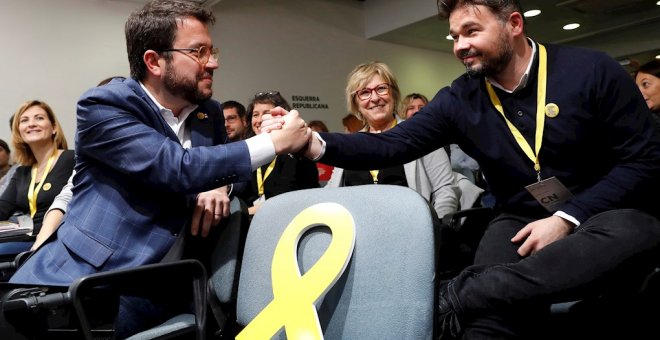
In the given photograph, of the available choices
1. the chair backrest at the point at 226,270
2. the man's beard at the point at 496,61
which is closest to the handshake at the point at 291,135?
the chair backrest at the point at 226,270

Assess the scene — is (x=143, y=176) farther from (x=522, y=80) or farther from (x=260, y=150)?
(x=522, y=80)

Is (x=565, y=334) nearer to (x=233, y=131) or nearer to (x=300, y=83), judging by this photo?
(x=233, y=131)

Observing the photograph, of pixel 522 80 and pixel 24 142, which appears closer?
pixel 522 80

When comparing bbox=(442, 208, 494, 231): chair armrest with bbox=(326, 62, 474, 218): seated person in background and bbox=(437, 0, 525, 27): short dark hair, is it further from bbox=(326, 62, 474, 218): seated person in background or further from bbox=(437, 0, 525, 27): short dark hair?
bbox=(437, 0, 525, 27): short dark hair

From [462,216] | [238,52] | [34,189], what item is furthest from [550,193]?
[238,52]

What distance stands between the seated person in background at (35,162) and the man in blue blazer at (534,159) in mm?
2196

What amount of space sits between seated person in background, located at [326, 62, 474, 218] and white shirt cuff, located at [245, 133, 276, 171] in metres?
1.12

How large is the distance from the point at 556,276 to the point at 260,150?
35.9 inches

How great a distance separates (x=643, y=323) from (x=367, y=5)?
682cm

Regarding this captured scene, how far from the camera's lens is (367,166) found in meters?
1.90

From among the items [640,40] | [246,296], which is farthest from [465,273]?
[640,40]

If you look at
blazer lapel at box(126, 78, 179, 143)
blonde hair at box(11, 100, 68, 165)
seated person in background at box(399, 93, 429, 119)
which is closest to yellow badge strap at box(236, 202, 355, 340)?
blazer lapel at box(126, 78, 179, 143)

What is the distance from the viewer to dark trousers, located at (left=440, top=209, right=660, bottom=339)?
126 centimetres

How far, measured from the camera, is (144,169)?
1.42 meters
